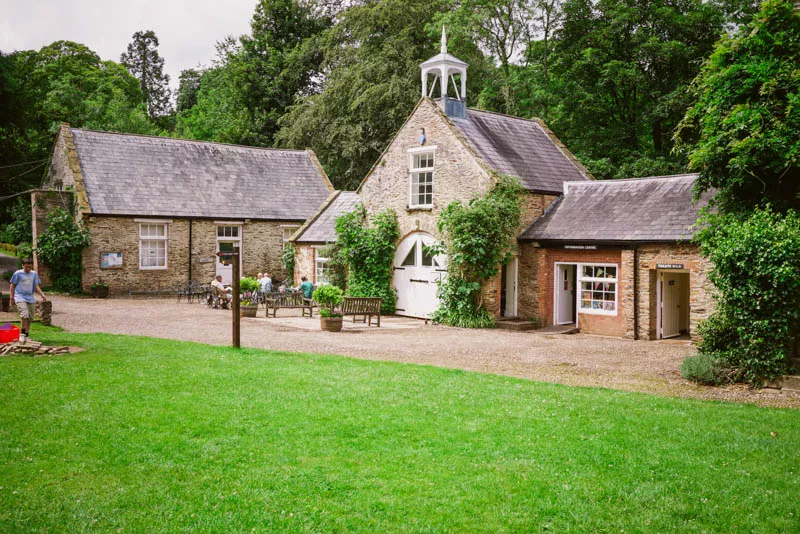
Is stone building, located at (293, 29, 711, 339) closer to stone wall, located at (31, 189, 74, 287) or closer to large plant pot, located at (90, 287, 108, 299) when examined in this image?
large plant pot, located at (90, 287, 108, 299)

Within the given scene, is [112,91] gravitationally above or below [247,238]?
above

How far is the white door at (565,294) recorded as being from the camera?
21594 mm

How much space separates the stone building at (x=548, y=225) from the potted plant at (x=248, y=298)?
16.8 ft

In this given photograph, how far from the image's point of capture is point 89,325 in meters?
18.4

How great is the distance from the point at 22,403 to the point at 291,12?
44.7 m

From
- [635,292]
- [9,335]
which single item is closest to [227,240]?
[9,335]

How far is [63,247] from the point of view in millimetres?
27984

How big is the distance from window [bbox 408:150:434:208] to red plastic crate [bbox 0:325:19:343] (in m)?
13.6

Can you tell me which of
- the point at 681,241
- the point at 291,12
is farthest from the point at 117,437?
the point at 291,12

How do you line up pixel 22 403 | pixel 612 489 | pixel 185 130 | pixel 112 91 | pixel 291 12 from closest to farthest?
pixel 612 489
pixel 22 403
pixel 291 12
pixel 112 91
pixel 185 130

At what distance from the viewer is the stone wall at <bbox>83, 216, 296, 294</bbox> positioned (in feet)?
93.7

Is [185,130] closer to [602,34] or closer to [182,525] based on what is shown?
[602,34]

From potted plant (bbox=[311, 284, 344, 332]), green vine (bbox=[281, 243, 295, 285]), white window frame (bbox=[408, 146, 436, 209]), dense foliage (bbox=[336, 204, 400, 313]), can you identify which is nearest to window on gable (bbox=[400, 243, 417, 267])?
dense foliage (bbox=[336, 204, 400, 313])

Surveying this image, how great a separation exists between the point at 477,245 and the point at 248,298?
8.57 meters
